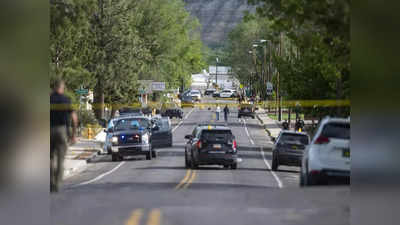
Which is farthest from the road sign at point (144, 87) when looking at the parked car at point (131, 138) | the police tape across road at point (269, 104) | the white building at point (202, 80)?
the parked car at point (131, 138)

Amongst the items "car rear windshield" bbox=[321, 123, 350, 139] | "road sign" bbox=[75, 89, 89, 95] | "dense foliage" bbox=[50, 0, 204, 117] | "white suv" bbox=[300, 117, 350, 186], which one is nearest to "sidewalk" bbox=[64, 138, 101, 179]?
"dense foliage" bbox=[50, 0, 204, 117]

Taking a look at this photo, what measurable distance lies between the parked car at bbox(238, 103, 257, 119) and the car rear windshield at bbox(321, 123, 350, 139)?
4196mm

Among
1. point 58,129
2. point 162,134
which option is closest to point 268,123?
point 162,134

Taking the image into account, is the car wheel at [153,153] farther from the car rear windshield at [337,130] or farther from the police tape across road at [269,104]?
the car rear windshield at [337,130]

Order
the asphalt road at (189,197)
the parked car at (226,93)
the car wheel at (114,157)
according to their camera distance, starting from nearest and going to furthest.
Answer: the asphalt road at (189,197), the car wheel at (114,157), the parked car at (226,93)

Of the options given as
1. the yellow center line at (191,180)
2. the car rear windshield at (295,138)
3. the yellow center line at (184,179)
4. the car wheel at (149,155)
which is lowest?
the yellow center line at (191,180)

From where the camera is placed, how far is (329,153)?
493 inches

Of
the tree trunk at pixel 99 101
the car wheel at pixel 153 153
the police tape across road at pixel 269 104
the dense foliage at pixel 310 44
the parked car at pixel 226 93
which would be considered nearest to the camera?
the police tape across road at pixel 269 104

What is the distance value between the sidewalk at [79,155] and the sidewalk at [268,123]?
11.8 feet

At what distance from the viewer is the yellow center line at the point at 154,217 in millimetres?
11109

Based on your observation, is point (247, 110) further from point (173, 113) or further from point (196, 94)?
point (173, 113)

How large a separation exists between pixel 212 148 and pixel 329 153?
161 inches
